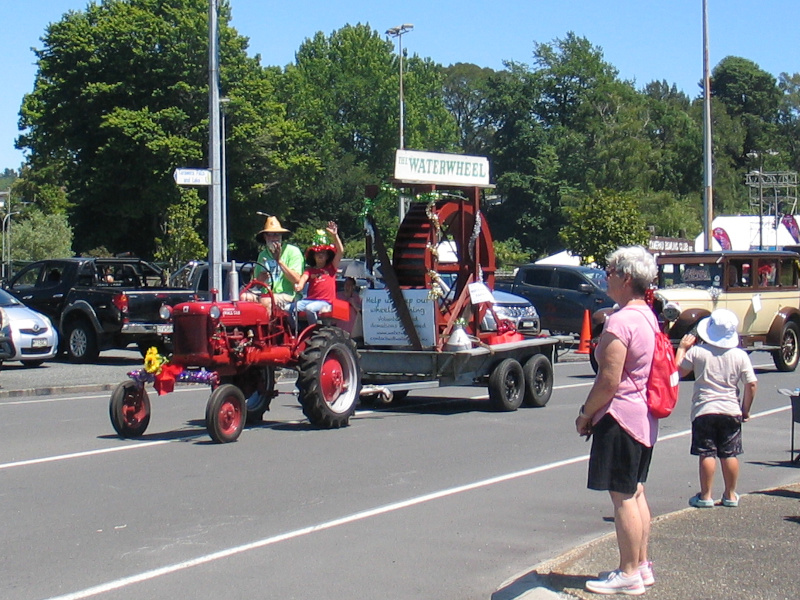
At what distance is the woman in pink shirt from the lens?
18.7 ft

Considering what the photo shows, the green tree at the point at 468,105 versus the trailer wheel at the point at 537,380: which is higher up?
the green tree at the point at 468,105

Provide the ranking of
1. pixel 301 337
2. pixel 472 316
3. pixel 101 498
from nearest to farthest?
pixel 101 498
pixel 301 337
pixel 472 316

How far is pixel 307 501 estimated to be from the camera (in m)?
8.71

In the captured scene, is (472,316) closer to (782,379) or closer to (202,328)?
(202,328)

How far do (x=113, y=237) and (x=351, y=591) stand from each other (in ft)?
153

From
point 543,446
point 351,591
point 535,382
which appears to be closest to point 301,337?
point 543,446

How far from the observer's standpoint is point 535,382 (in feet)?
49.8

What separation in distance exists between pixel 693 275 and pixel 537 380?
6.65m

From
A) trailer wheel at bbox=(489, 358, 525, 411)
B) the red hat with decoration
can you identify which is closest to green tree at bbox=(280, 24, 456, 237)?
trailer wheel at bbox=(489, 358, 525, 411)

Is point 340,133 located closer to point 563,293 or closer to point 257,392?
point 563,293

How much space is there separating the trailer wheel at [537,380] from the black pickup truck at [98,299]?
778 centimetres

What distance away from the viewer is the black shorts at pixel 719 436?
8.54 m

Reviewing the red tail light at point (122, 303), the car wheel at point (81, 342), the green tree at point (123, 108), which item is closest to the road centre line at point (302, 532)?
the red tail light at point (122, 303)

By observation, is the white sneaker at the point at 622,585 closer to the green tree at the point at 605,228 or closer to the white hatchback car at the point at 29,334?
the white hatchback car at the point at 29,334
